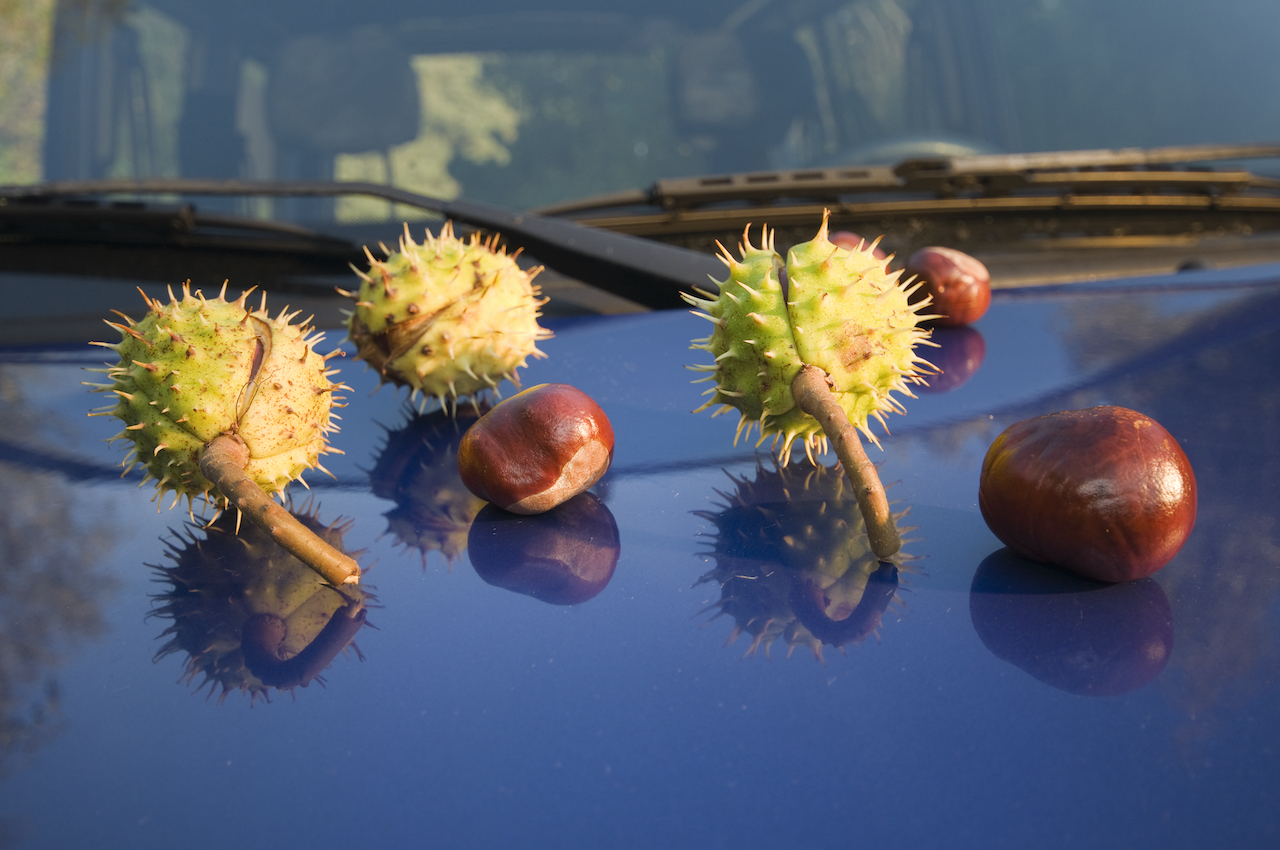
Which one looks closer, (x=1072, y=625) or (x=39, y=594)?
(x=1072, y=625)

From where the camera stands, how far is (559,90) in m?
4.29

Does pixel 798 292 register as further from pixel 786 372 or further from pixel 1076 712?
pixel 1076 712

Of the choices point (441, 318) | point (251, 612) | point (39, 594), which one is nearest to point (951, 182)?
point (441, 318)

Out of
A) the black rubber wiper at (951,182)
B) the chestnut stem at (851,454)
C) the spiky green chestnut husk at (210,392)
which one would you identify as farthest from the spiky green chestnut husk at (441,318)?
the black rubber wiper at (951,182)

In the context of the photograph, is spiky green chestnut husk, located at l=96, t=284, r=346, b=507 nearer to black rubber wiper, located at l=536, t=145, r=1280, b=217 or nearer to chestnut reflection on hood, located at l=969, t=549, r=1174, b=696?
chestnut reflection on hood, located at l=969, t=549, r=1174, b=696

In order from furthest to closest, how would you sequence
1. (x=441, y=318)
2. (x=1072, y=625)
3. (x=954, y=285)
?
1. (x=954, y=285)
2. (x=441, y=318)
3. (x=1072, y=625)

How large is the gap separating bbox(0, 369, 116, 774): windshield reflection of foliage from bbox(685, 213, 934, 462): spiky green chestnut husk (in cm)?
132

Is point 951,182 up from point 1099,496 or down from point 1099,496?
down

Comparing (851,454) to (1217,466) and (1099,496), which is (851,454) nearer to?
(1099,496)

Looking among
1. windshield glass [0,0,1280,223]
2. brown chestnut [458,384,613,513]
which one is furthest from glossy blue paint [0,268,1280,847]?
windshield glass [0,0,1280,223]

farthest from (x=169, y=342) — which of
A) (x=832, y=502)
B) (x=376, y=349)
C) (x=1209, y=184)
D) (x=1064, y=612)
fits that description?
(x=1209, y=184)

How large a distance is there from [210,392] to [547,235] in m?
1.72

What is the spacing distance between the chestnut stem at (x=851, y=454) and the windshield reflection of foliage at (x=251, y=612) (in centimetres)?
90

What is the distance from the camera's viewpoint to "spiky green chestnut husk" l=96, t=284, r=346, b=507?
1838 millimetres
